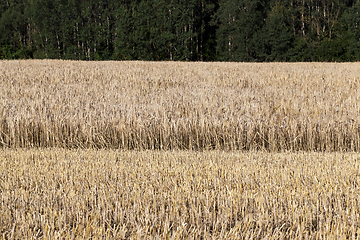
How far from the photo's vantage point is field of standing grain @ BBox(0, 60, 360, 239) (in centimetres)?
247

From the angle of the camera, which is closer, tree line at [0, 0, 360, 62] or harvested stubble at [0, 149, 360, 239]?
harvested stubble at [0, 149, 360, 239]

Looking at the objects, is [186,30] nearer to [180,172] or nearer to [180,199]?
[180,172]

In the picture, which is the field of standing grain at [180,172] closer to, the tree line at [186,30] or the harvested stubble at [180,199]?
the harvested stubble at [180,199]

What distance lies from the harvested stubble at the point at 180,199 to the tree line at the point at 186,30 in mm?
34669

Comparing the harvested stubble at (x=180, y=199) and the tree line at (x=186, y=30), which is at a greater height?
the tree line at (x=186, y=30)

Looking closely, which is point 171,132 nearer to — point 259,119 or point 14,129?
point 259,119

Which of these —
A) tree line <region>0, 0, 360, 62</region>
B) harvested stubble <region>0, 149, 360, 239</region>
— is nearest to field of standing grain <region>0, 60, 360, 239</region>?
harvested stubble <region>0, 149, 360, 239</region>

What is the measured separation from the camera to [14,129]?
5.54 metres

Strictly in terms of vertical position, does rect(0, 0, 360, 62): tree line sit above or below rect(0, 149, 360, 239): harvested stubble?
above

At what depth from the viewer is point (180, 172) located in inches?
138

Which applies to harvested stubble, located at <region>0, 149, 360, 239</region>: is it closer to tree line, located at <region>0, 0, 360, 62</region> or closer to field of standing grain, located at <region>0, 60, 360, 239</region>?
field of standing grain, located at <region>0, 60, 360, 239</region>

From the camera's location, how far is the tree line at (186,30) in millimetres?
37219

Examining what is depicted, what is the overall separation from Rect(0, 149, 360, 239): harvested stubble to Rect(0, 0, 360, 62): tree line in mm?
34669

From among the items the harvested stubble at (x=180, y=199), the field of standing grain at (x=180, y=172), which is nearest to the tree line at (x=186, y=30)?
the field of standing grain at (x=180, y=172)
